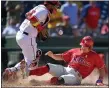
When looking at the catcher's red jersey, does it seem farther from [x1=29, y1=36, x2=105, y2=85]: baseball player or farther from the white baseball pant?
the white baseball pant

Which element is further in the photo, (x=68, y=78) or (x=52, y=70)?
(x=52, y=70)

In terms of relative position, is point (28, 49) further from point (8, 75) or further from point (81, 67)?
point (81, 67)

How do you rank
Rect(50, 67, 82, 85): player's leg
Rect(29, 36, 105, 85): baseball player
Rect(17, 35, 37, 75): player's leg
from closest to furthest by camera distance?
1. Rect(17, 35, 37, 75): player's leg
2. Rect(50, 67, 82, 85): player's leg
3. Rect(29, 36, 105, 85): baseball player

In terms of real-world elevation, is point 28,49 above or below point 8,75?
above

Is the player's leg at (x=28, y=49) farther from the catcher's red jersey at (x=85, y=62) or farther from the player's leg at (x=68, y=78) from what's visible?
the catcher's red jersey at (x=85, y=62)

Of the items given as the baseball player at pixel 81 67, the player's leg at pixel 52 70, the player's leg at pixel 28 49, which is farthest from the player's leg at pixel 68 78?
the player's leg at pixel 28 49

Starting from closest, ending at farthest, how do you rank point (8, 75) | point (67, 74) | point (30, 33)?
point (8, 75)
point (30, 33)
point (67, 74)

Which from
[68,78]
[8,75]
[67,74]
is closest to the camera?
[8,75]

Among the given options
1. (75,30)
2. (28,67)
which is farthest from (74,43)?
(28,67)

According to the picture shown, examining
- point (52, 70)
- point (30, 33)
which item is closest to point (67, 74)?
point (52, 70)

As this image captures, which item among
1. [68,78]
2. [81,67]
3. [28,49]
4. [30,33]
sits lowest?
[68,78]

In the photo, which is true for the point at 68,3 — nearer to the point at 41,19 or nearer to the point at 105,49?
the point at 105,49

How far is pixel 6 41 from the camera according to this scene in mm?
12742

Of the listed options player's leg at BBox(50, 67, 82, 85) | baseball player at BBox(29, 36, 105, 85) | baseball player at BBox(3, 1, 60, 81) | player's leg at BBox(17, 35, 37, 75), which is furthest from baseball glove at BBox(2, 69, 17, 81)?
player's leg at BBox(50, 67, 82, 85)
